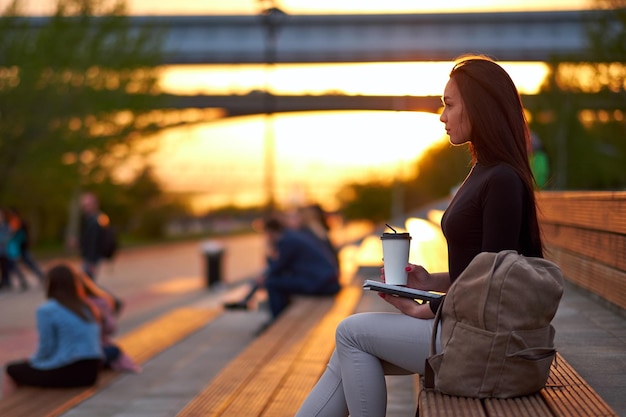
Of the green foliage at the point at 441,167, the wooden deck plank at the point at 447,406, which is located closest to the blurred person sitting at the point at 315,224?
the green foliage at the point at 441,167

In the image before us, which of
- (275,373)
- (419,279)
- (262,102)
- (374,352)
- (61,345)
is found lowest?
Result: (61,345)

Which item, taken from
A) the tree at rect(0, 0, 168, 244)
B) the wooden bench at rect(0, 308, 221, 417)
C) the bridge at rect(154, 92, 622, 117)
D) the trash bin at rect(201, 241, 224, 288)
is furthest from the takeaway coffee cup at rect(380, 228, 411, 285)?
the bridge at rect(154, 92, 622, 117)

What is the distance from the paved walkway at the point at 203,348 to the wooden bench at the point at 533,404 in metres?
0.09

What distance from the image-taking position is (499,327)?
3494mm

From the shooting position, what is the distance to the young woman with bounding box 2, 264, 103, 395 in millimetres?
8117

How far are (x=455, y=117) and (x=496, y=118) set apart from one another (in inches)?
5.9

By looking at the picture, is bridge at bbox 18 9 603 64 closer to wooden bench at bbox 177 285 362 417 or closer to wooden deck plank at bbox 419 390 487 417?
wooden bench at bbox 177 285 362 417

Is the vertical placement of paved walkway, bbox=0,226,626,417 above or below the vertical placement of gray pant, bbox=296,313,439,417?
below

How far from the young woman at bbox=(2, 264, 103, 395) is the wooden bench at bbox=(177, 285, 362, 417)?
1218 millimetres

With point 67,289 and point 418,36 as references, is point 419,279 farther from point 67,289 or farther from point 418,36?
point 418,36

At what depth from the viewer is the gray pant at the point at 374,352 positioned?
387 cm

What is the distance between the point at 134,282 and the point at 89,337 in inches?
694

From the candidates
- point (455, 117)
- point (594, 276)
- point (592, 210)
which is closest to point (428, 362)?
point (455, 117)

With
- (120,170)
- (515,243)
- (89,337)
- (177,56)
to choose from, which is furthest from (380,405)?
(177,56)
